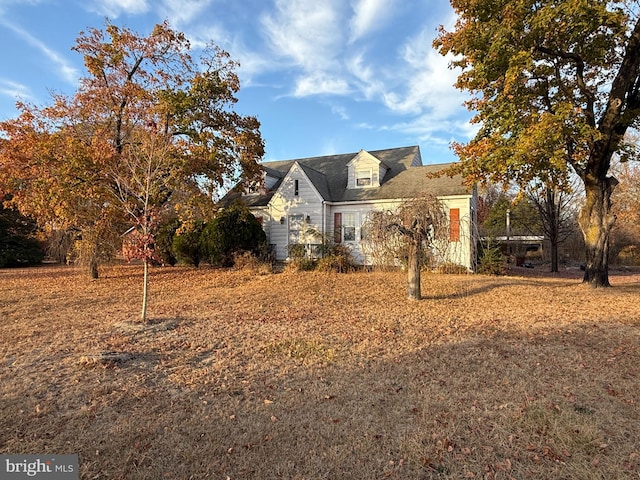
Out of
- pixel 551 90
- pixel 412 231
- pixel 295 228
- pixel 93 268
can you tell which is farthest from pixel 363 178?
pixel 93 268

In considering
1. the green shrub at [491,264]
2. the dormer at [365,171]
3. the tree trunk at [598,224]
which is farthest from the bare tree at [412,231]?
the dormer at [365,171]

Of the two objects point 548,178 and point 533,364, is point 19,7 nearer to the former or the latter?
point 533,364

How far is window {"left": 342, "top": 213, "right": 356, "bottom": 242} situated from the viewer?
19516 millimetres

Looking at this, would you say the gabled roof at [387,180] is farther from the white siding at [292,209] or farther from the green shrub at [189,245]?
the green shrub at [189,245]

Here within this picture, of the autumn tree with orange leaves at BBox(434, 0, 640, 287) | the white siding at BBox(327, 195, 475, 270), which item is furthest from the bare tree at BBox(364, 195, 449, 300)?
the white siding at BBox(327, 195, 475, 270)

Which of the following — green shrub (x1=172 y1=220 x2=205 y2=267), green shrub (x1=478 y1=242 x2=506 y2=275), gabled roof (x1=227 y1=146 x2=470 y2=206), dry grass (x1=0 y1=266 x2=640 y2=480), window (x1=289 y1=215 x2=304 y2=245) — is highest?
gabled roof (x1=227 y1=146 x2=470 y2=206)

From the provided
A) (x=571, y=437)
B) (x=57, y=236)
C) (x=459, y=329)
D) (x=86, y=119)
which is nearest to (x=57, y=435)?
(x=571, y=437)

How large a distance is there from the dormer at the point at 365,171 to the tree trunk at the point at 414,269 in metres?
10.5

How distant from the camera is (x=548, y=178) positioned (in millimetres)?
12398

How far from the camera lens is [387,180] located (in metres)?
20.2

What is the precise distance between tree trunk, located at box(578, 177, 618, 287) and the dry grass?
352cm

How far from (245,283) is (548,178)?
36.7 ft

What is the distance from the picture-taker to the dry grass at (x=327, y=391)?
3.15 meters

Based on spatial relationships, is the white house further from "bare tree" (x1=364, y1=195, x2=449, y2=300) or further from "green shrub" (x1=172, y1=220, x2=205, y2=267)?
"bare tree" (x1=364, y1=195, x2=449, y2=300)
